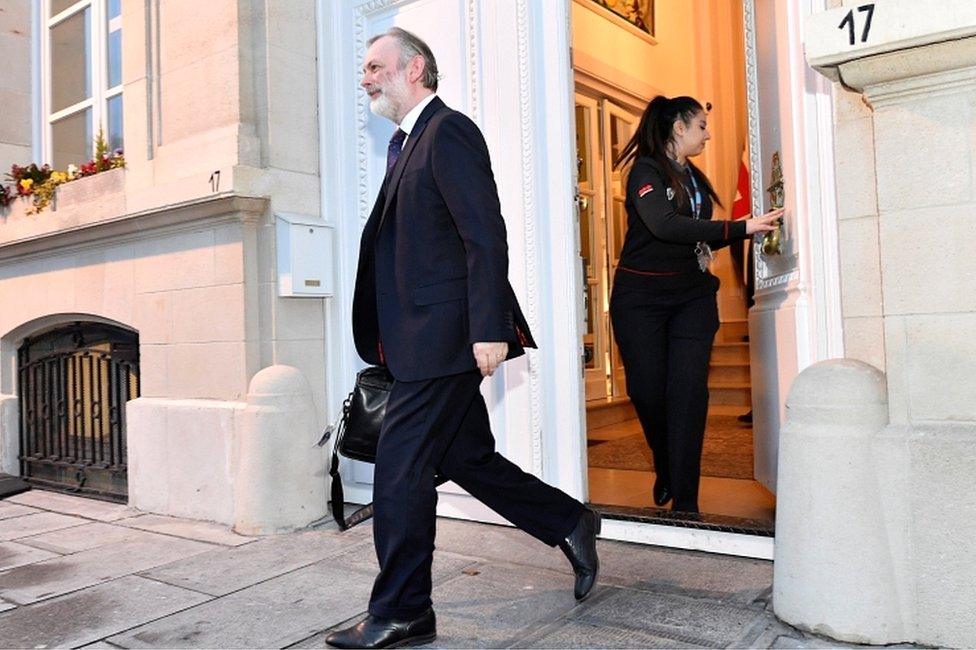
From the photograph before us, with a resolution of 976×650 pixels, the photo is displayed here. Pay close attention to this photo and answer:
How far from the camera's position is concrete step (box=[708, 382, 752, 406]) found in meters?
7.75

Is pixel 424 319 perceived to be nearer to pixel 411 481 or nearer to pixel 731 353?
pixel 411 481

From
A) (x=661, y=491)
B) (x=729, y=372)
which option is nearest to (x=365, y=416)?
(x=661, y=491)

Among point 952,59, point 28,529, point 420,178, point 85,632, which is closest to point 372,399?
point 420,178

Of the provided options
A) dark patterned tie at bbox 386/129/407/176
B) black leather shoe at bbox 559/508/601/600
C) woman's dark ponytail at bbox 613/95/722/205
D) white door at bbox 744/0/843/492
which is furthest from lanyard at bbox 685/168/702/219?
black leather shoe at bbox 559/508/601/600

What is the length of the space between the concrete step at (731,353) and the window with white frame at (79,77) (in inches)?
223

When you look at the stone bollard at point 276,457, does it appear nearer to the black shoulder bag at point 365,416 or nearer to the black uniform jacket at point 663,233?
the black shoulder bag at point 365,416

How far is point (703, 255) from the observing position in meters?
3.74

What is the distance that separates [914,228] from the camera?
251 centimetres

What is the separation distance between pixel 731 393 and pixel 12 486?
→ 20.3 feet

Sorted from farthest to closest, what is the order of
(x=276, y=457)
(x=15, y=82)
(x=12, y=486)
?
(x=15, y=82) < (x=12, y=486) < (x=276, y=457)

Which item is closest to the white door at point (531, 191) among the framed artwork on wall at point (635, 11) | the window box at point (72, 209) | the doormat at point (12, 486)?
the window box at point (72, 209)

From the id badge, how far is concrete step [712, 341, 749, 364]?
14.2ft

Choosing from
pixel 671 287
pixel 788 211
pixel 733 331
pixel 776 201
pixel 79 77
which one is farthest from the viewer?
pixel 733 331

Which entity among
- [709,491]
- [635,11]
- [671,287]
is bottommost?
[709,491]
